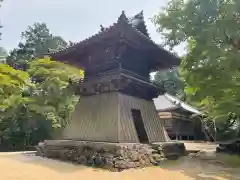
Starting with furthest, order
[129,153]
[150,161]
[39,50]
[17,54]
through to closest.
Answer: [39,50], [17,54], [150,161], [129,153]

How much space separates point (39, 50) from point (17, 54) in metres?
7.56

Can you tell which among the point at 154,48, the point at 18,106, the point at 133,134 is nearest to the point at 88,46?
the point at 154,48

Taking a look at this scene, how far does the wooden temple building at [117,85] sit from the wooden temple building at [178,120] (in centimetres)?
1480

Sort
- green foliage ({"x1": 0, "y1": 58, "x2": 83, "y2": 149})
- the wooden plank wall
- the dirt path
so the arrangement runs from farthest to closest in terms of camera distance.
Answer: green foliage ({"x1": 0, "y1": 58, "x2": 83, "y2": 149})
the wooden plank wall
the dirt path

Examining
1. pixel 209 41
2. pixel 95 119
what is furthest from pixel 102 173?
pixel 209 41

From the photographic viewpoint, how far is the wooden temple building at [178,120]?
2707 cm

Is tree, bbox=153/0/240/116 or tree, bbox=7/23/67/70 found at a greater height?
tree, bbox=7/23/67/70

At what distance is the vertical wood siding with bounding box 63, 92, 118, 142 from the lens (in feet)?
32.5

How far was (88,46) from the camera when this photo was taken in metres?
11.1

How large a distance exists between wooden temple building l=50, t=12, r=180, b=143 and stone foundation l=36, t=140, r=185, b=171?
2.23ft

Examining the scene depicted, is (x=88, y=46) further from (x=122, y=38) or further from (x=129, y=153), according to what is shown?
(x=129, y=153)

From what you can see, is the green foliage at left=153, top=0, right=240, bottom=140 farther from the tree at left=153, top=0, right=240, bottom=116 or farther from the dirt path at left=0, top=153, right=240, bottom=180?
the dirt path at left=0, top=153, right=240, bottom=180

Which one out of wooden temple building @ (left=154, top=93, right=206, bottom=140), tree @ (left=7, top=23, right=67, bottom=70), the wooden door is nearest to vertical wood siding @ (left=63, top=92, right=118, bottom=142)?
the wooden door

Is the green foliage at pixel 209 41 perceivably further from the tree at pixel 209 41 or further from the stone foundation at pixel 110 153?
the stone foundation at pixel 110 153
